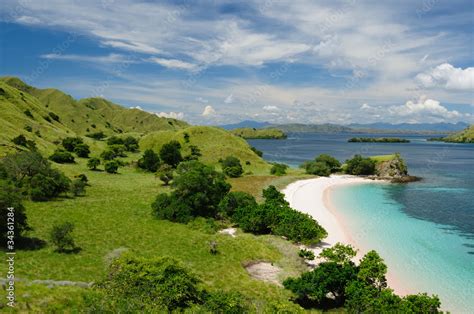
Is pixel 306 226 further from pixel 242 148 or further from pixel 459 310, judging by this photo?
pixel 242 148

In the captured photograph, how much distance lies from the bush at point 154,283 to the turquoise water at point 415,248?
838 inches

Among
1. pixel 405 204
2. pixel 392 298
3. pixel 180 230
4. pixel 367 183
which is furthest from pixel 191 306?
pixel 367 183

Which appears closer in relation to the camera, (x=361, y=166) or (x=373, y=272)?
(x=373, y=272)

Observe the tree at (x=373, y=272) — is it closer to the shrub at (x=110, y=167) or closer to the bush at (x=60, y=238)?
the bush at (x=60, y=238)

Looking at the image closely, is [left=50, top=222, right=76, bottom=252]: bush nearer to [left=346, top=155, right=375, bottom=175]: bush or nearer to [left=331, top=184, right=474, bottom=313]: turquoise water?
[left=331, top=184, right=474, bottom=313]: turquoise water

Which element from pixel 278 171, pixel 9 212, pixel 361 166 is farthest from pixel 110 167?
pixel 361 166

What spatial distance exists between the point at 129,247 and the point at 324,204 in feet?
138

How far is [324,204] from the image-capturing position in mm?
66250

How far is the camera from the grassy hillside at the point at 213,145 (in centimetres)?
11331

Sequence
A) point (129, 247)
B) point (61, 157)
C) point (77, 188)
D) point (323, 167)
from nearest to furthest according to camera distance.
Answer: point (129, 247), point (77, 188), point (61, 157), point (323, 167)

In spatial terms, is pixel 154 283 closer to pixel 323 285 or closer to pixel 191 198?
pixel 323 285

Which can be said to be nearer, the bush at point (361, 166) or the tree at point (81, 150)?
the tree at point (81, 150)

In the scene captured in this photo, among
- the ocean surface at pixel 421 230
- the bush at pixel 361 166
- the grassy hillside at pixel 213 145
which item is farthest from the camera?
the grassy hillside at pixel 213 145

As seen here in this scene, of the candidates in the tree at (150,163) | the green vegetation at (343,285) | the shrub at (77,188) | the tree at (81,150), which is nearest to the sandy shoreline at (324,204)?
the green vegetation at (343,285)
